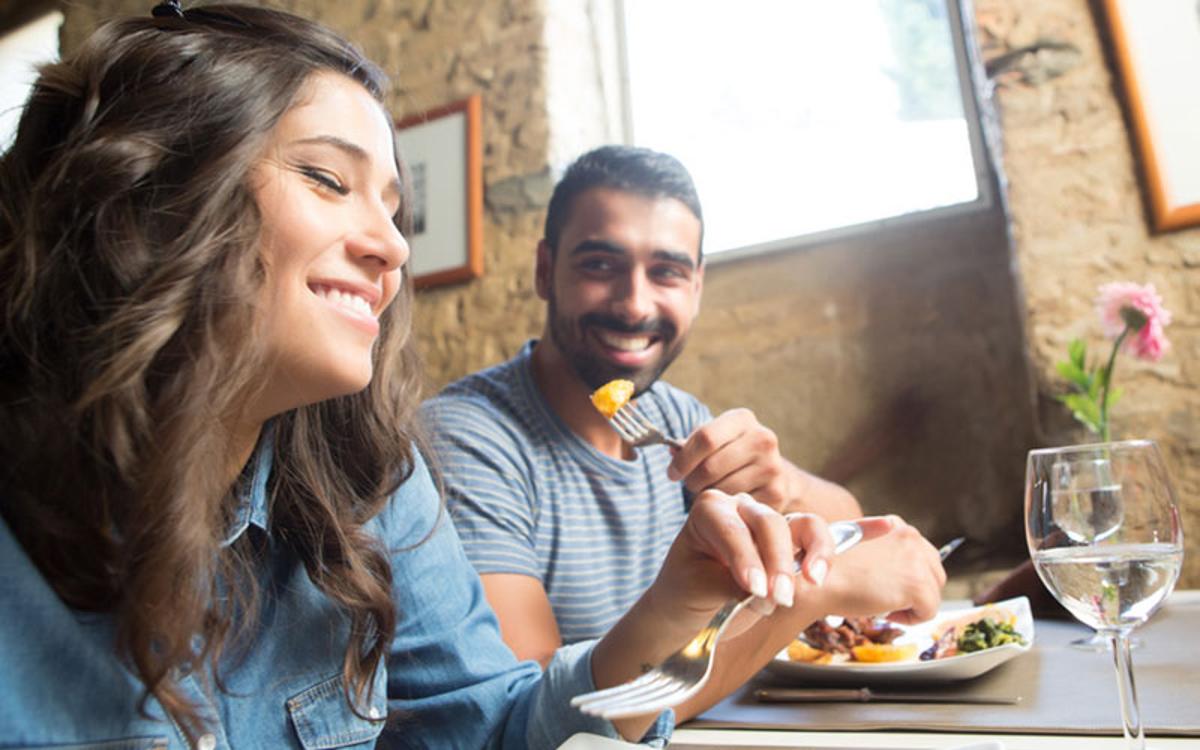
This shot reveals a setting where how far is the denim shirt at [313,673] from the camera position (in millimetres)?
617

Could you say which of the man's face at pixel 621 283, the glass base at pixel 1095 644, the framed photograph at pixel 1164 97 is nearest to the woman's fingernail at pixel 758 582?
the glass base at pixel 1095 644

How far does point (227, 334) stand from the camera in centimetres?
69

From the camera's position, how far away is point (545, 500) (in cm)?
142

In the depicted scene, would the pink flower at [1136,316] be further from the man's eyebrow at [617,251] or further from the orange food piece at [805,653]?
the orange food piece at [805,653]

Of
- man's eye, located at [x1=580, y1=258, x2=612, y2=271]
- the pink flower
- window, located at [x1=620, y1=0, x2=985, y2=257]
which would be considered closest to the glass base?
the pink flower

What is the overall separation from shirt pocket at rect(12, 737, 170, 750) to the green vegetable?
81 centimetres

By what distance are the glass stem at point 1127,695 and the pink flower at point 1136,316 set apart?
128 centimetres

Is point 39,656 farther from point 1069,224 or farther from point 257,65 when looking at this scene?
point 1069,224

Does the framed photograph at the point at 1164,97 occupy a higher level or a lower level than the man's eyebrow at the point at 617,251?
higher

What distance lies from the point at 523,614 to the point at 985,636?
0.58 meters

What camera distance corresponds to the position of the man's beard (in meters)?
1.63

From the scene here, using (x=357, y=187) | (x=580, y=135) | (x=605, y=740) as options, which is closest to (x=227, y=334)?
(x=357, y=187)

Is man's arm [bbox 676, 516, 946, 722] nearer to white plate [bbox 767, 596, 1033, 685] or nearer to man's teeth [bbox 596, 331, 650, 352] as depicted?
white plate [bbox 767, 596, 1033, 685]

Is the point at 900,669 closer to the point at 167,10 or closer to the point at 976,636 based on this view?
the point at 976,636
